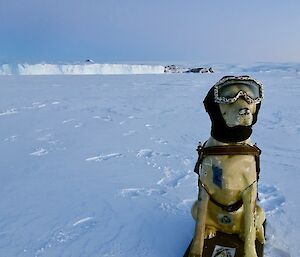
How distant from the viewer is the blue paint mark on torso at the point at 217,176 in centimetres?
210

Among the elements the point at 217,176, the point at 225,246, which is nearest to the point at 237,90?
the point at 217,176

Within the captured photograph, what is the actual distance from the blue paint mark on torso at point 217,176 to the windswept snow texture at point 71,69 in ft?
120

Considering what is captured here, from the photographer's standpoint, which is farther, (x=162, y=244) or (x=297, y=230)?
(x=297, y=230)

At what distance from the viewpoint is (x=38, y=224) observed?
3.02m

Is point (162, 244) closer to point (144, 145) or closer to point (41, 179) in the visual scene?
point (41, 179)

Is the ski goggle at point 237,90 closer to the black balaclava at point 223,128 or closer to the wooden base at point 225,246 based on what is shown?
the black balaclava at point 223,128

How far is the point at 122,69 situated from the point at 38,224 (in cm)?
4299

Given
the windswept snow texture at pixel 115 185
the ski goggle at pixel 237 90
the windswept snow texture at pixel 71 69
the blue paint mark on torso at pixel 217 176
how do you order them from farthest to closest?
the windswept snow texture at pixel 71 69
the windswept snow texture at pixel 115 185
the blue paint mark on torso at pixel 217 176
the ski goggle at pixel 237 90

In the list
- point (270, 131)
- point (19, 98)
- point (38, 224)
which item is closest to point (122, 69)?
point (19, 98)

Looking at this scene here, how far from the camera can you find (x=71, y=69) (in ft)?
132

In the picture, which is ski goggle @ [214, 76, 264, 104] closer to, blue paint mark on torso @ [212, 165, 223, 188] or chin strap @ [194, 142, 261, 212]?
chin strap @ [194, 142, 261, 212]

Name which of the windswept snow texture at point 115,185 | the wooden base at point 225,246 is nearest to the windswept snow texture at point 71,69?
the windswept snow texture at point 115,185

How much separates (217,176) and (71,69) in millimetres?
39651

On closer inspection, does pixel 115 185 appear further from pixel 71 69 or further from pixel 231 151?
pixel 71 69
